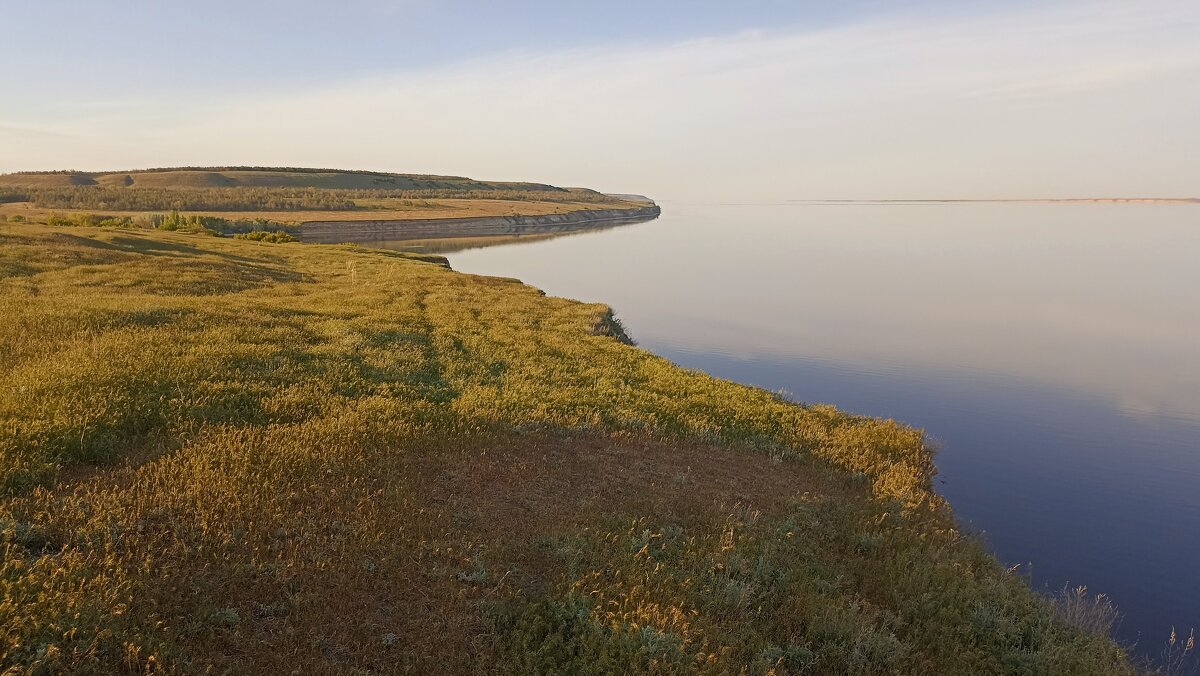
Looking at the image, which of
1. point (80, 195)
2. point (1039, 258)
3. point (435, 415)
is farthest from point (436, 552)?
point (80, 195)

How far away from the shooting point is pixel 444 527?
27.2 feet

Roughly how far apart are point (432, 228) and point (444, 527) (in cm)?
13490

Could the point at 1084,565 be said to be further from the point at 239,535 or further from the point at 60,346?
the point at 60,346

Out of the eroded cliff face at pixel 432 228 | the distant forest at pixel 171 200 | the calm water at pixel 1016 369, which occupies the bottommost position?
the calm water at pixel 1016 369

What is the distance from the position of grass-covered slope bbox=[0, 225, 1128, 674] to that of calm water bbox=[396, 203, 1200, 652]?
10.9 ft

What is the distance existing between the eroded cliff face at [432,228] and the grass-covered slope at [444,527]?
100691 millimetres

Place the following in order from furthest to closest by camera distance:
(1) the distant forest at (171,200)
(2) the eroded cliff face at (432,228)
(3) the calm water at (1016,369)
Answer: (1) the distant forest at (171,200), (2) the eroded cliff face at (432,228), (3) the calm water at (1016,369)

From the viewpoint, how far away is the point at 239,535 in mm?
7238

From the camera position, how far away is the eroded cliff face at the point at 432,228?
4496 inches

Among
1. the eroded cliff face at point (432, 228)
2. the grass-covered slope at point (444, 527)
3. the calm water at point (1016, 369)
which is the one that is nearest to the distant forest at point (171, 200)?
the eroded cliff face at point (432, 228)

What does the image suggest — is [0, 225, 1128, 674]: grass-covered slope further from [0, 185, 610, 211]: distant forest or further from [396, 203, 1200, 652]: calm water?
[0, 185, 610, 211]: distant forest

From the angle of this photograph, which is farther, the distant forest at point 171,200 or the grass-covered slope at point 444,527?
the distant forest at point 171,200

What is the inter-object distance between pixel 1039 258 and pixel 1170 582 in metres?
76.4

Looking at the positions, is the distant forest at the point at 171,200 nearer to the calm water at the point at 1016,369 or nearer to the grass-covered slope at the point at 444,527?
the calm water at the point at 1016,369
